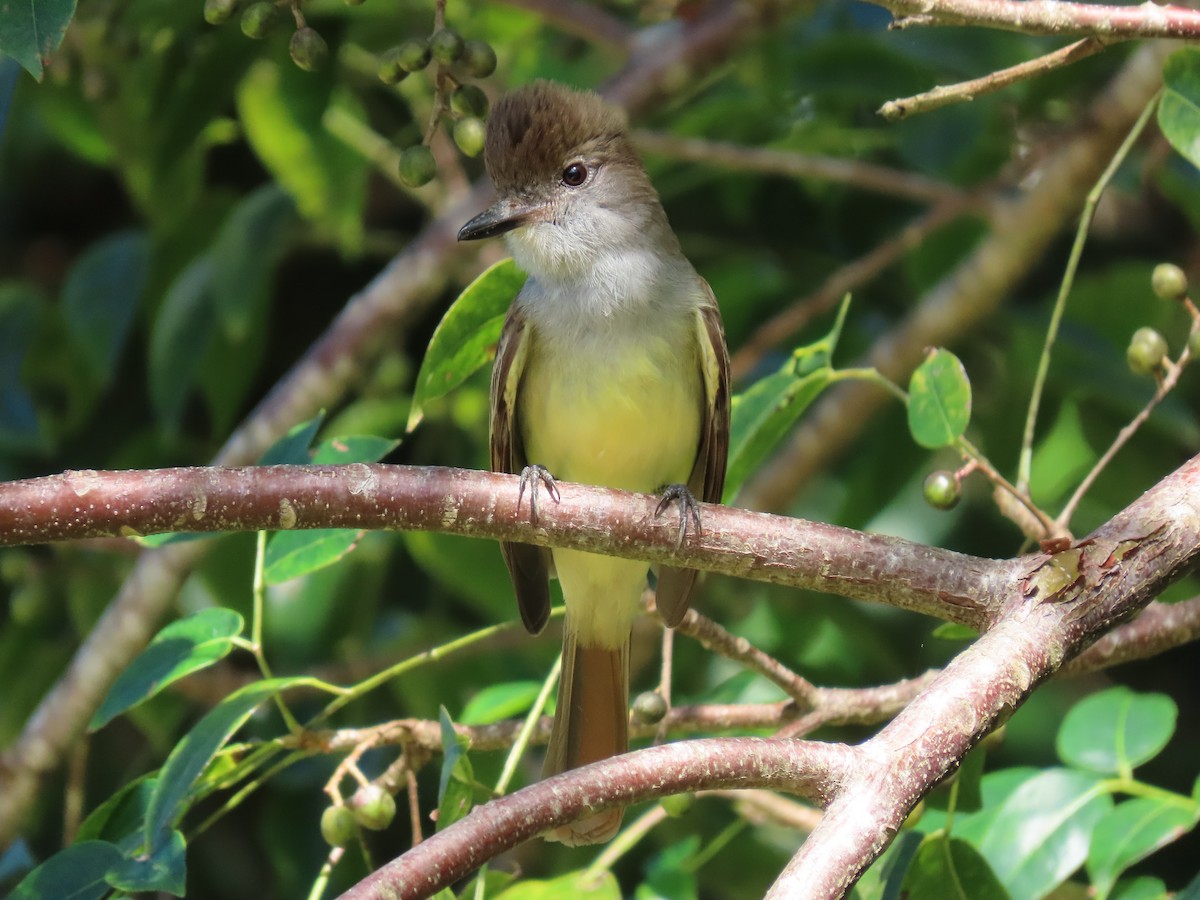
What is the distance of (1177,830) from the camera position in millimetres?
2156

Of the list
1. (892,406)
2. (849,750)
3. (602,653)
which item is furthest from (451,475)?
(892,406)

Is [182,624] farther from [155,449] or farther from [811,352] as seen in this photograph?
[155,449]

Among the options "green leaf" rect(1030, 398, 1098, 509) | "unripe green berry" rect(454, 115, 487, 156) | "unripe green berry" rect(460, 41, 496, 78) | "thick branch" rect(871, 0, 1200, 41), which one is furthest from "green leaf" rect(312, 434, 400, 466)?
"green leaf" rect(1030, 398, 1098, 509)

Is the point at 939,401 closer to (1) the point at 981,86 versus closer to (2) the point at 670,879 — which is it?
(1) the point at 981,86

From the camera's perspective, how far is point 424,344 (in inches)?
177

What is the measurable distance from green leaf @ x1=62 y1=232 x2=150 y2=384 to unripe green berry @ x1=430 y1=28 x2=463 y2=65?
161cm

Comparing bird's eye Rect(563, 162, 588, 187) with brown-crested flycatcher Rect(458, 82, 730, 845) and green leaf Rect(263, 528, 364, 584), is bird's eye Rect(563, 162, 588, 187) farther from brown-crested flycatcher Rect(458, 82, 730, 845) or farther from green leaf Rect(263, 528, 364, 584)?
green leaf Rect(263, 528, 364, 584)

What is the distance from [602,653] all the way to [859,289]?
5.51ft

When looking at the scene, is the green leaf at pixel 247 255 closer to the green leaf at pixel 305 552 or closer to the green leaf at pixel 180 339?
the green leaf at pixel 180 339

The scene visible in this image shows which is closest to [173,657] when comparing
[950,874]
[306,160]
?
[950,874]

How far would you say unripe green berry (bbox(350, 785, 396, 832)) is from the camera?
87.0 inches

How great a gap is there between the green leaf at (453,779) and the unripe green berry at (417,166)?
88 cm

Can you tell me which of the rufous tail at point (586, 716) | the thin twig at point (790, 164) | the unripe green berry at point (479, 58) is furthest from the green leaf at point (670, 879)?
the thin twig at point (790, 164)

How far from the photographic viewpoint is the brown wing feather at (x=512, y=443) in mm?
2902
